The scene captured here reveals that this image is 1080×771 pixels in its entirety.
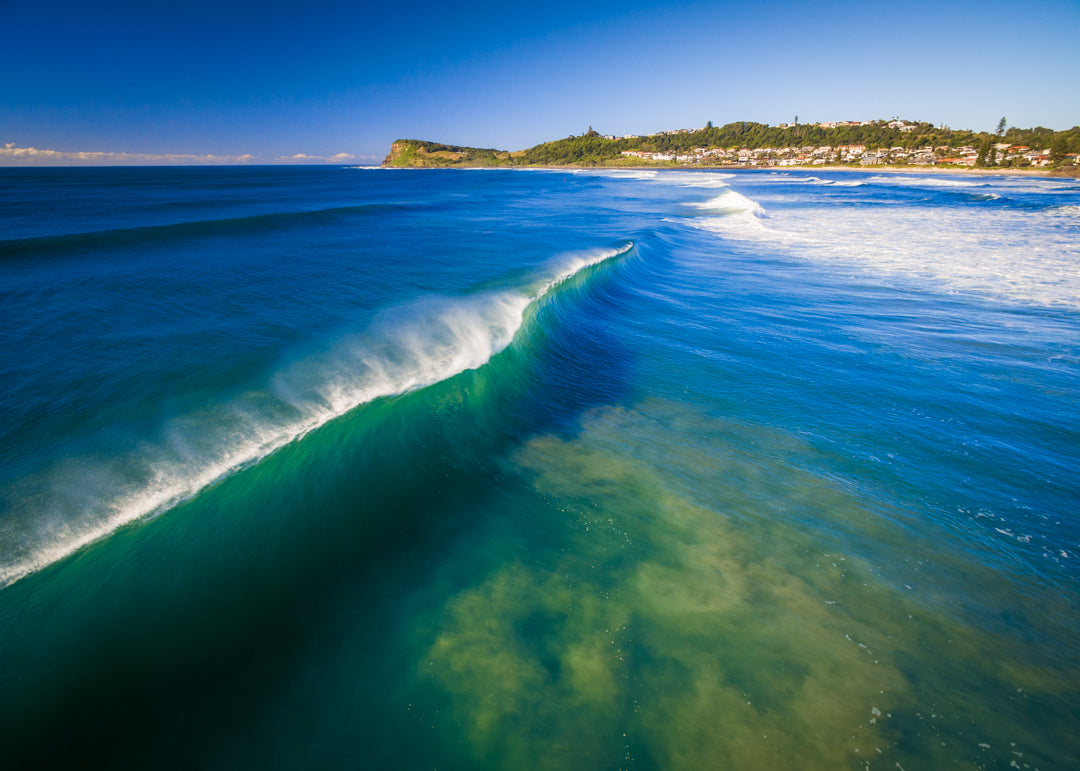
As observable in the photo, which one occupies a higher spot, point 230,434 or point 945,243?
point 230,434

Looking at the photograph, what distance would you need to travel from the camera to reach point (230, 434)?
249 inches

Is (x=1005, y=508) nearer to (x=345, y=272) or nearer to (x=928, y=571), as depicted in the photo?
→ (x=928, y=571)

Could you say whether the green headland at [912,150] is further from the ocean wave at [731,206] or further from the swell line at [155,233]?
the swell line at [155,233]

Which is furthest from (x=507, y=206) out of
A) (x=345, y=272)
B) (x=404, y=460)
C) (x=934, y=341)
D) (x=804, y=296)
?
(x=404, y=460)

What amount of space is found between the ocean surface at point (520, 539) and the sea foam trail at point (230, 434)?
5cm

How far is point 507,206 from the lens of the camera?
134ft

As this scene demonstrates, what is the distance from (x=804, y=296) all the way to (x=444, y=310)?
41.5ft

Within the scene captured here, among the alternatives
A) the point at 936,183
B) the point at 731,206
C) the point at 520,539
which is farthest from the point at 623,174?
the point at 520,539

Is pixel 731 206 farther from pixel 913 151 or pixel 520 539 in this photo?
pixel 913 151

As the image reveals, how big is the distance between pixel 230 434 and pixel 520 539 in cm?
454

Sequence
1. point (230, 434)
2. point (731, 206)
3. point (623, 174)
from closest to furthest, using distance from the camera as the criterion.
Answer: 1. point (230, 434)
2. point (731, 206)
3. point (623, 174)

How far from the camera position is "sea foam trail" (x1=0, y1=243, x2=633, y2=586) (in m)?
4.75

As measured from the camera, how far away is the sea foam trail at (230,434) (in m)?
4.75

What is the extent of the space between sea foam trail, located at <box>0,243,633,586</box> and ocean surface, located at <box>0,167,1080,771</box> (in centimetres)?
5
